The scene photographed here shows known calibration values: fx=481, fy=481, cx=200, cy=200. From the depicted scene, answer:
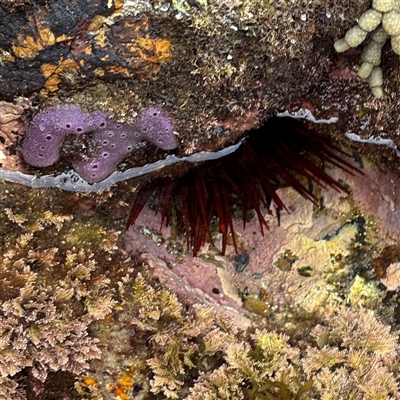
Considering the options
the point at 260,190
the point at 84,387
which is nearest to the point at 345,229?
the point at 260,190

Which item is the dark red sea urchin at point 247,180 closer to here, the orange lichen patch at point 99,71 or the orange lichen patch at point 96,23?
the orange lichen patch at point 99,71

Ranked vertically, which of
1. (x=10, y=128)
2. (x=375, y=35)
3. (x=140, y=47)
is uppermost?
(x=375, y=35)

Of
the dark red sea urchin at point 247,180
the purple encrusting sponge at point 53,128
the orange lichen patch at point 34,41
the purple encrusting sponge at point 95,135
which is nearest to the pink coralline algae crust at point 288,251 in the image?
the dark red sea urchin at point 247,180

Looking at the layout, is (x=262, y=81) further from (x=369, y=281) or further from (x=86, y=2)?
(x=369, y=281)

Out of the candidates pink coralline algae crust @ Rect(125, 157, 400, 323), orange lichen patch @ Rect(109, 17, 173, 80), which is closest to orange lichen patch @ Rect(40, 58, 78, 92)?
orange lichen patch @ Rect(109, 17, 173, 80)

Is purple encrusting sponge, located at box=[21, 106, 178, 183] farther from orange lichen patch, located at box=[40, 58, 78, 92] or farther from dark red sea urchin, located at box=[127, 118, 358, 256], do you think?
dark red sea urchin, located at box=[127, 118, 358, 256]

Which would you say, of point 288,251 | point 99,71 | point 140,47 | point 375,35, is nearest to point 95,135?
point 99,71

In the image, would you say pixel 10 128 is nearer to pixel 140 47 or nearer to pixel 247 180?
pixel 140 47
